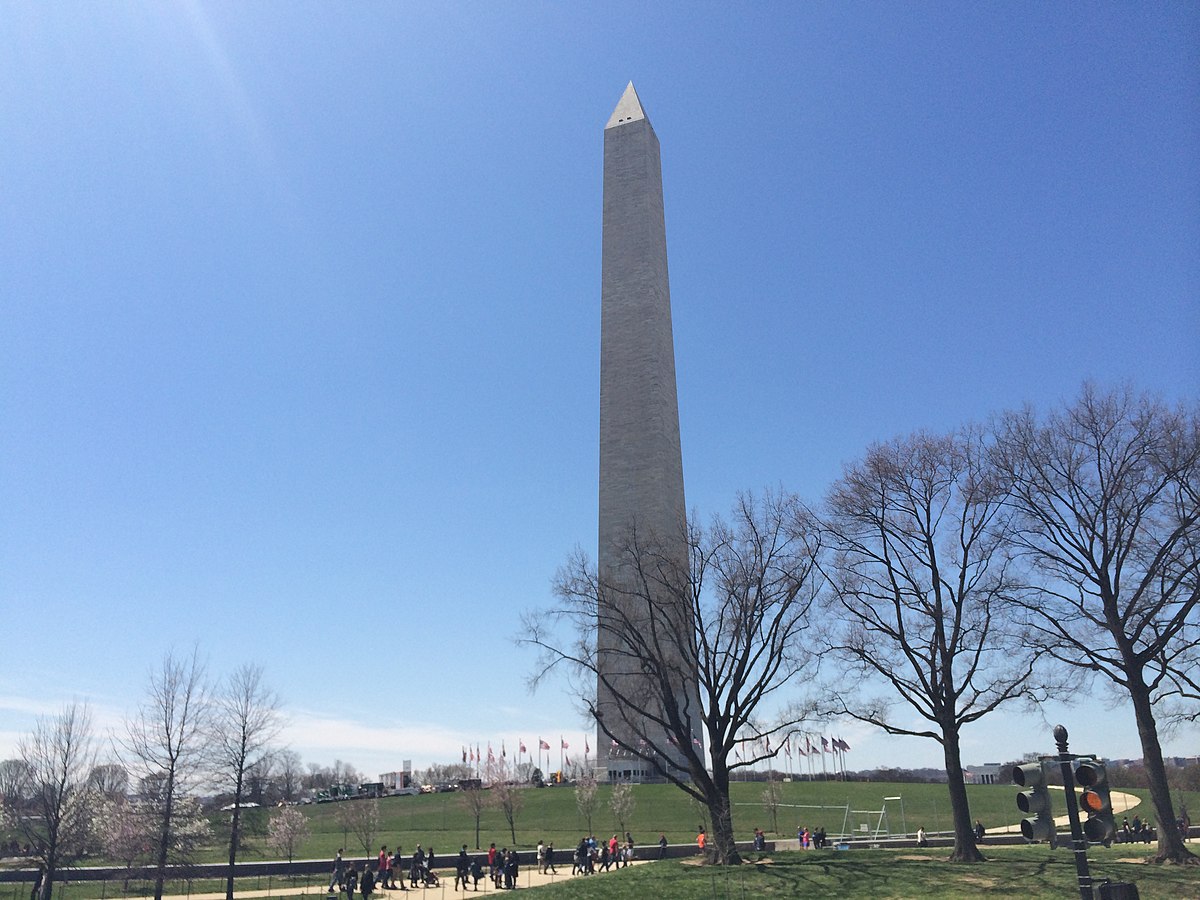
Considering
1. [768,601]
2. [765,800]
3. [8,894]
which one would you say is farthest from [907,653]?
[8,894]

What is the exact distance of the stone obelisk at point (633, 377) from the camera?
4994 cm

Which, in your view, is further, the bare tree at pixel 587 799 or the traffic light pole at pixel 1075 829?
the bare tree at pixel 587 799

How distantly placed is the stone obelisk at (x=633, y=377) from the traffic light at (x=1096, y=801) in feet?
127

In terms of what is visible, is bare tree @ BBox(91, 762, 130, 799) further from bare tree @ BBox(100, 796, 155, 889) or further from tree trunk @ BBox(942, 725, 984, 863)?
tree trunk @ BBox(942, 725, 984, 863)

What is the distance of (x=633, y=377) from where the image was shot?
2062 inches

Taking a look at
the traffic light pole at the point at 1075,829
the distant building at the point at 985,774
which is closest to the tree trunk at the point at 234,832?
the traffic light pole at the point at 1075,829

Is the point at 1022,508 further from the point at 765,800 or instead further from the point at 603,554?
the point at 765,800

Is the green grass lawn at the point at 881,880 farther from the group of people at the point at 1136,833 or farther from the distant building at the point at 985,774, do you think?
the distant building at the point at 985,774

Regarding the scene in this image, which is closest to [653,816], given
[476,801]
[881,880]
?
[476,801]

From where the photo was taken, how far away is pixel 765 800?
5156cm

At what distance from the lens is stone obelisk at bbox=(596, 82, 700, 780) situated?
49.9 m

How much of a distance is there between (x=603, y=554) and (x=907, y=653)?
26.6m

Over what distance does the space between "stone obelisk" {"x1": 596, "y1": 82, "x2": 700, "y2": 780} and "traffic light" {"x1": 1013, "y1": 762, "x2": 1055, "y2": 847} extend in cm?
3841

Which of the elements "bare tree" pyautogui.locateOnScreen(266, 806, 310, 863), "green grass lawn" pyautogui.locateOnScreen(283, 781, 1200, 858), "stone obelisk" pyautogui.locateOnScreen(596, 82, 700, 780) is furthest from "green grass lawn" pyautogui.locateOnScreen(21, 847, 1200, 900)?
"stone obelisk" pyautogui.locateOnScreen(596, 82, 700, 780)
